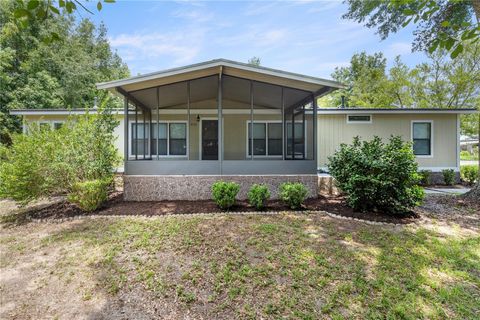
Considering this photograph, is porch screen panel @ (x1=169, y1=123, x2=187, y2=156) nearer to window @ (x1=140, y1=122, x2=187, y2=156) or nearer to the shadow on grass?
window @ (x1=140, y1=122, x2=187, y2=156)

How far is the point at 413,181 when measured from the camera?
563 cm

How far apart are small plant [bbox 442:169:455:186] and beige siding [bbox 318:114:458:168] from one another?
41 cm

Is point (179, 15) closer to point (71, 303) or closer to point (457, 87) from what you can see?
point (71, 303)

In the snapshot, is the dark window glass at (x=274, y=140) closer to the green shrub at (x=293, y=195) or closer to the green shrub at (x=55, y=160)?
the green shrub at (x=293, y=195)

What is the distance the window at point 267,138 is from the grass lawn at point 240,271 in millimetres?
5748

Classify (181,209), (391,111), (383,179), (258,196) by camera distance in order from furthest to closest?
(391,111) < (181,209) < (258,196) < (383,179)

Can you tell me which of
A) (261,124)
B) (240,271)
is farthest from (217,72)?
(240,271)

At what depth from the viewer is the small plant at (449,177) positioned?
10.0 metres

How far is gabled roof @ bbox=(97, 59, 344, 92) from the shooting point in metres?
6.39

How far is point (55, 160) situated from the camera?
19.1 feet

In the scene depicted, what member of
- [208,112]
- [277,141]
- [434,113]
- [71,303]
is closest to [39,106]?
[208,112]

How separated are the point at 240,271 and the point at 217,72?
538 centimetres

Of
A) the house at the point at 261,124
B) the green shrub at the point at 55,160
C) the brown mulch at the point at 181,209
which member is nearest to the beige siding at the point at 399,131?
the house at the point at 261,124

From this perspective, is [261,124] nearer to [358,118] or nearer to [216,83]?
[216,83]
